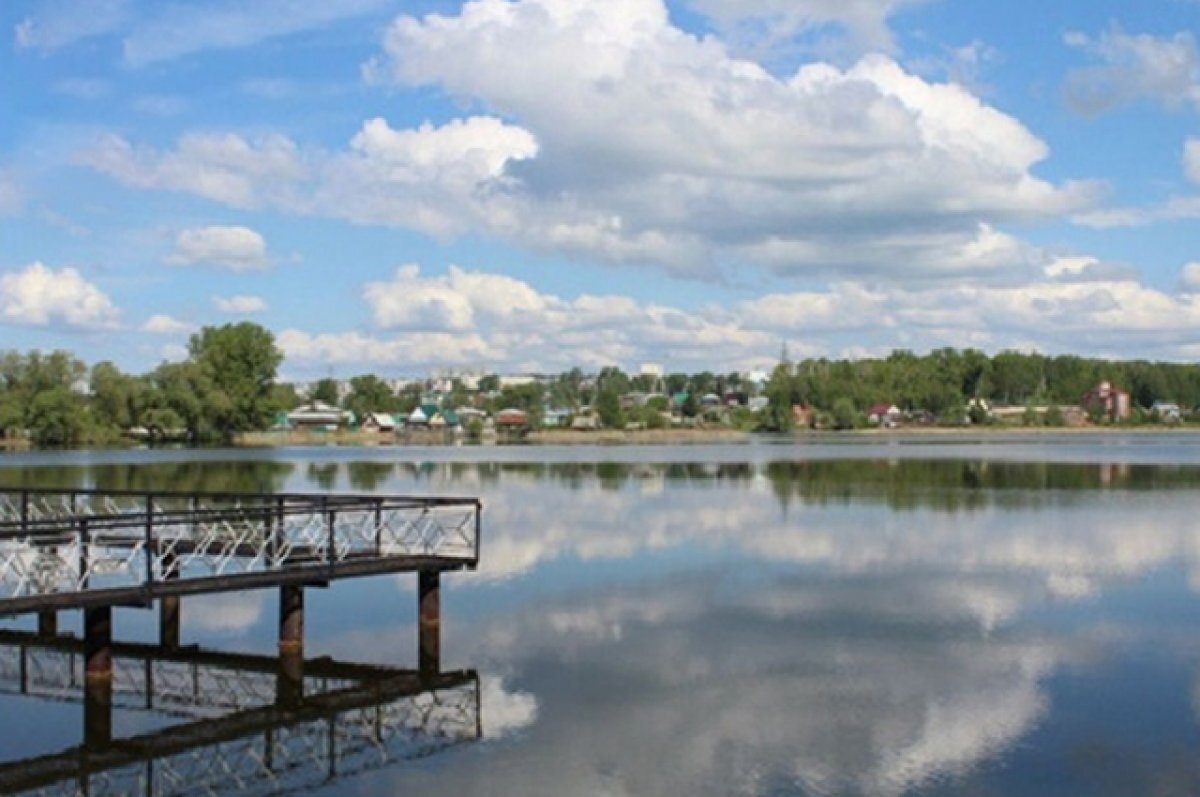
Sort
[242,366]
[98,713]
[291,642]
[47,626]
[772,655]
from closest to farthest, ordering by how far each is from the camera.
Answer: [98,713] < [291,642] < [772,655] < [47,626] < [242,366]

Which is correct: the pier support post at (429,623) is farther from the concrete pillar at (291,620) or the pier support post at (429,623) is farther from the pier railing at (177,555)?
the concrete pillar at (291,620)

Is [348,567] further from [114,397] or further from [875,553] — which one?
[114,397]

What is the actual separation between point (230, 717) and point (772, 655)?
10549 mm

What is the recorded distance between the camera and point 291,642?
24156 millimetres

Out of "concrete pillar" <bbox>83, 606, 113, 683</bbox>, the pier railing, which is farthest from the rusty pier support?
the pier railing

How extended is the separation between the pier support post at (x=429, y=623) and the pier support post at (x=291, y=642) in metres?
2.33

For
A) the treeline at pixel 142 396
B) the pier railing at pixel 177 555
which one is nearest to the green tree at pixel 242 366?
the treeline at pixel 142 396

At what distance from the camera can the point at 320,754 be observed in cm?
1923

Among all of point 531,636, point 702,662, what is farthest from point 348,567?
point 702,662

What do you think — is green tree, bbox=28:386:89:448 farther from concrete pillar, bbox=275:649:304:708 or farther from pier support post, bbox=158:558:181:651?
concrete pillar, bbox=275:649:304:708

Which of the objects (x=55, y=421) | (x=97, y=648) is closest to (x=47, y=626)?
(x=97, y=648)

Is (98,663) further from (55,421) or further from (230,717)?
(55,421)

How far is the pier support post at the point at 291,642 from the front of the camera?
23.6 m

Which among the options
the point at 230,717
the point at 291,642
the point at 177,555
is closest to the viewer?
the point at 230,717
